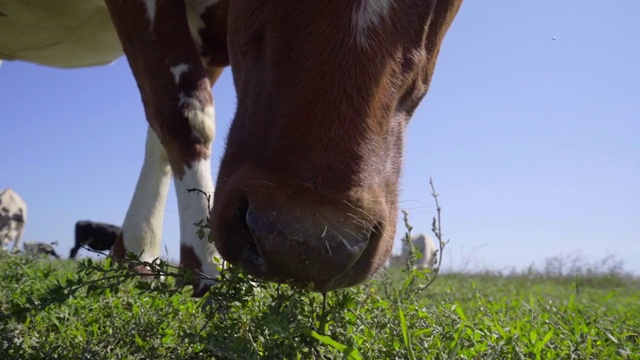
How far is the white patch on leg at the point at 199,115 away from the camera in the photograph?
2.67 m

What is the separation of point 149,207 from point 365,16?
2412 mm

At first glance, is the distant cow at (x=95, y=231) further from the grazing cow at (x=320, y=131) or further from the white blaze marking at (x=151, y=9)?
the grazing cow at (x=320, y=131)

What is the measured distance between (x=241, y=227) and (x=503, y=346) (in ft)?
2.47

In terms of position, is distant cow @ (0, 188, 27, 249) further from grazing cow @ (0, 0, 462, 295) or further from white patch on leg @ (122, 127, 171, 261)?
Result: grazing cow @ (0, 0, 462, 295)

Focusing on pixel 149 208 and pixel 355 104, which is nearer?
pixel 355 104

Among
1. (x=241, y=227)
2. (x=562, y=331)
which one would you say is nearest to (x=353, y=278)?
(x=241, y=227)

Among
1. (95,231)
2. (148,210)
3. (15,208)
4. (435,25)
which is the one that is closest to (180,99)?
(435,25)

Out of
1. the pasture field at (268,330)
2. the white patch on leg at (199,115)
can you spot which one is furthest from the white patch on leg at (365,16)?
the white patch on leg at (199,115)

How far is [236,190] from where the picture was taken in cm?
161

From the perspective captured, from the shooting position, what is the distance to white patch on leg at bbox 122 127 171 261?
12.2 ft

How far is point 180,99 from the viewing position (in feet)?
8.77

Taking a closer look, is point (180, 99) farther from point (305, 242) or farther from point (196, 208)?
point (305, 242)

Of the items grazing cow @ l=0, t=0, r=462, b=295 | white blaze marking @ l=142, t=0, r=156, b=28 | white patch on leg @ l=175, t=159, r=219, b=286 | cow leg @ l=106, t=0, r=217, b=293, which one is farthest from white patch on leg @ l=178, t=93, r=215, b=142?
grazing cow @ l=0, t=0, r=462, b=295

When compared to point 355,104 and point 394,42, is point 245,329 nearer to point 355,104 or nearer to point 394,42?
point 355,104
